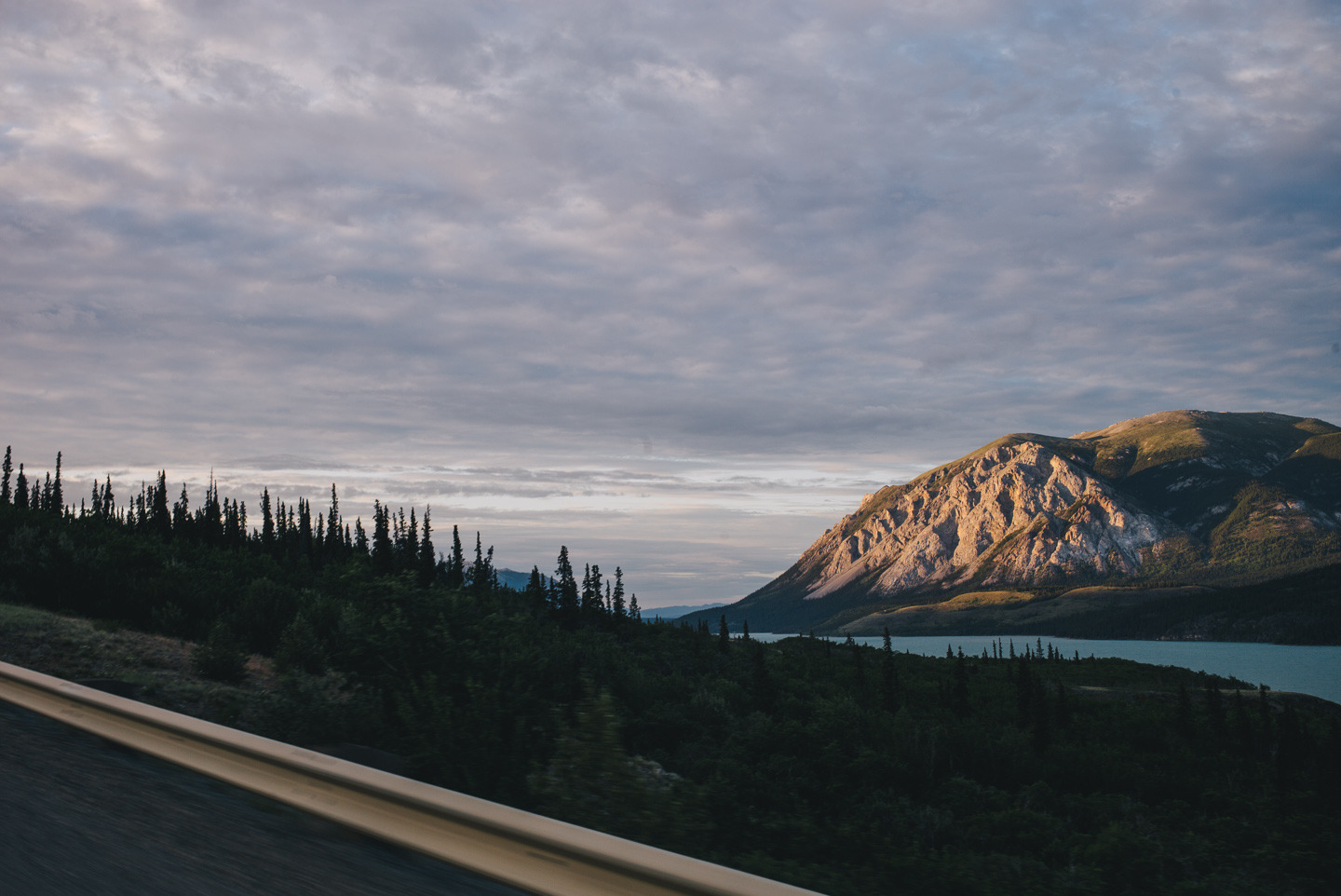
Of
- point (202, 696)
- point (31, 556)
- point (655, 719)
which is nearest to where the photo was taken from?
point (202, 696)

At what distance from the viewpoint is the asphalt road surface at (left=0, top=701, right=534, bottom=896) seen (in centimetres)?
361

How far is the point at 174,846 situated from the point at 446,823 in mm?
1438

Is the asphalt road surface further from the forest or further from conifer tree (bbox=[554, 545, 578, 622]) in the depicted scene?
conifer tree (bbox=[554, 545, 578, 622])

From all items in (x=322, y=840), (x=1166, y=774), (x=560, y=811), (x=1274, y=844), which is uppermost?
(x=322, y=840)

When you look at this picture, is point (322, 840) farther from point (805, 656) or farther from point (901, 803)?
point (805, 656)

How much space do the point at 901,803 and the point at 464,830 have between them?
89.4 feet

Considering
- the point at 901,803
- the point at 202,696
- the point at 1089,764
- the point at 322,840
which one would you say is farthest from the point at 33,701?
the point at 1089,764

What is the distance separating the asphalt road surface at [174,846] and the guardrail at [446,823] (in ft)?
0.30

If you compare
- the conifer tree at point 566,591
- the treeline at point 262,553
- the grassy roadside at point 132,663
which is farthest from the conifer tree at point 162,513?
the grassy roadside at point 132,663

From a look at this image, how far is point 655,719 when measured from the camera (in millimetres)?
30938

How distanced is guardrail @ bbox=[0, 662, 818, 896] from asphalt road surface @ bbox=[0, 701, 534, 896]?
91 millimetres

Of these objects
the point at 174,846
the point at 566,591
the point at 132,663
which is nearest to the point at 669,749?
the point at 132,663

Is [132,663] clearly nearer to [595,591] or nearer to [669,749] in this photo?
[669,749]

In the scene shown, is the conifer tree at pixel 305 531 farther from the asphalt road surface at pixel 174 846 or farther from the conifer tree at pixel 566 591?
the asphalt road surface at pixel 174 846
